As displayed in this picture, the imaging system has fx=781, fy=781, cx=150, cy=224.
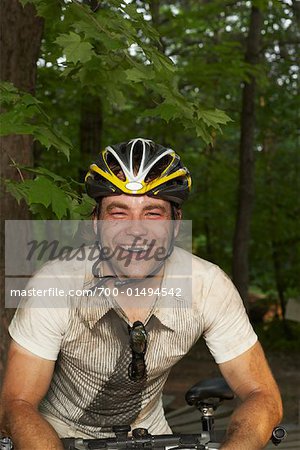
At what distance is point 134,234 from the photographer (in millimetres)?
3197

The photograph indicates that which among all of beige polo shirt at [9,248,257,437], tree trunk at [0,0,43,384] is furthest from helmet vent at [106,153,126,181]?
tree trunk at [0,0,43,384]

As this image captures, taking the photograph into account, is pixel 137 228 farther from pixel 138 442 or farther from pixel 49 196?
pixel 49 196

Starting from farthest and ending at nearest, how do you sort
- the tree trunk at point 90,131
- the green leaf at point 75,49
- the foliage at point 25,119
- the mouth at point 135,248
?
the tree trunk at point 90,131, the foliage at point 25,119, the green leaf at point 75,49, the mouth at point 135,248

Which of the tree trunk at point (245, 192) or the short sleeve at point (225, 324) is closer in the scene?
the short sleeve at point (225, 324)

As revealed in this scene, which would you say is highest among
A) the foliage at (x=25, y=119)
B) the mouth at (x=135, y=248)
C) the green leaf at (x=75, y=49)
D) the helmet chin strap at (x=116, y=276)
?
the green leaf at (x=75, y=49)

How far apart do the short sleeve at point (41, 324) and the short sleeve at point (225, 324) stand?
1.94ft

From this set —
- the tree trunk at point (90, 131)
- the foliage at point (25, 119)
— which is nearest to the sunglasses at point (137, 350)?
the foliage at point (25, 119)

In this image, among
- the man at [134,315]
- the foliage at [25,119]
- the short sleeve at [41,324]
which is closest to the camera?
the short sleeve at [41,324]

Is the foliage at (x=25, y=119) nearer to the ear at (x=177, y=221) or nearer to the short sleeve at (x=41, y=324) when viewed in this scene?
the ear at (x=177, y=221)

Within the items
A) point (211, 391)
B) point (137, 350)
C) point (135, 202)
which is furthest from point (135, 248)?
point (211, 391)

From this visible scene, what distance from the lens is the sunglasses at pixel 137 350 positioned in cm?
297

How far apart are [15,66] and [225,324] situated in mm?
3033

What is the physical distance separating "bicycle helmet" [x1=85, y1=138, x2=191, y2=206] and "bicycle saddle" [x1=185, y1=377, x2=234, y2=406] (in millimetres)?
780

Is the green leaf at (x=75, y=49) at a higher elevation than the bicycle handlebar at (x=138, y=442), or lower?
higher
